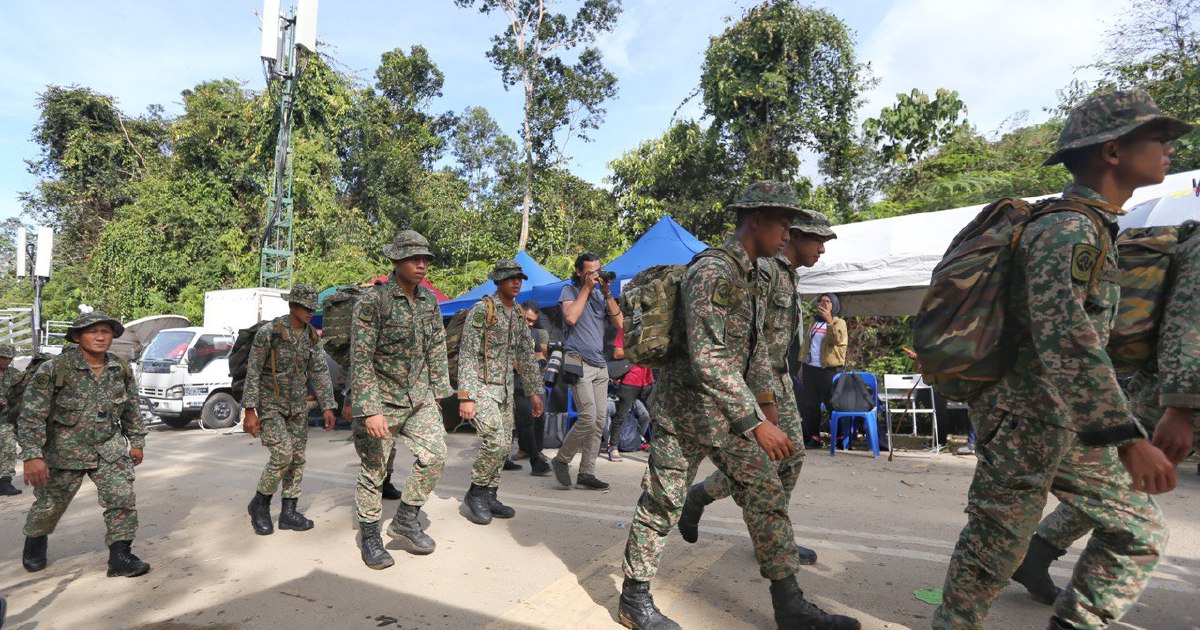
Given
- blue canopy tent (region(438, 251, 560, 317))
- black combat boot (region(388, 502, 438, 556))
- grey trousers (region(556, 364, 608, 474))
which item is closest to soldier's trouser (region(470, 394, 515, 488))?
black combat boot (region(388, 502, 438, 556))

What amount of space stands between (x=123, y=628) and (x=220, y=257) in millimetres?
26445

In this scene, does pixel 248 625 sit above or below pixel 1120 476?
below

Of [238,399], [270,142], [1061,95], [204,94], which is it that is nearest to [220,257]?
[270,142]

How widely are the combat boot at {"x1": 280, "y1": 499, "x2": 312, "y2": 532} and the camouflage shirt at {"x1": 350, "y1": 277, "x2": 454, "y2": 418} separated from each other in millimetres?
1372

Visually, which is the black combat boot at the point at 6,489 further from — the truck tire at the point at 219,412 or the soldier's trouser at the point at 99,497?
the truck tire at the point at 219,412

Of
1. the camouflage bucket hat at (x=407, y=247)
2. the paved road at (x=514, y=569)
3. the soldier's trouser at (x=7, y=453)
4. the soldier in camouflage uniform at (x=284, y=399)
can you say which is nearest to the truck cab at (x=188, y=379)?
the soldier's trouser at (x=7, y=453)

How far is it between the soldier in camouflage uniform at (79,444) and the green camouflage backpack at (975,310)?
4.64 meters

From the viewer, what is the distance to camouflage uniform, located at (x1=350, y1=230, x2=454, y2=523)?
4.34 metres

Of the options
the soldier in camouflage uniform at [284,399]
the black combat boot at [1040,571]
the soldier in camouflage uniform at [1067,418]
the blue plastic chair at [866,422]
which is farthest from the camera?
the blue plastic chair at [866,422]

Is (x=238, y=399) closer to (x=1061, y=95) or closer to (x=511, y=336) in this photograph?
(x=511, y=336)

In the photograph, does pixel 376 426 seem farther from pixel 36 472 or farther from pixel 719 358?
pixel 719 358

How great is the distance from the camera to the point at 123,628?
3.37 meters

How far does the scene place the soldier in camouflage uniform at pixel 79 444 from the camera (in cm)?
422

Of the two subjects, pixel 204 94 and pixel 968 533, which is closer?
pixel 968 533
